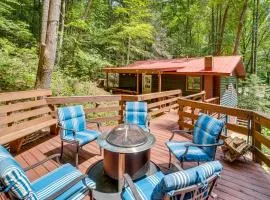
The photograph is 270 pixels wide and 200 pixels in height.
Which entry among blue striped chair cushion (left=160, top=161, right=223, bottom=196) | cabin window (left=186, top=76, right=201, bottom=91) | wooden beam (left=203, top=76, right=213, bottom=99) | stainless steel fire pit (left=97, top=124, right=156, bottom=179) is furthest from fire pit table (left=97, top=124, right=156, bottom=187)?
cabin window (left=186, top=76, right=201, bottom=91)

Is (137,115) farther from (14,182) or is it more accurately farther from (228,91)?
(228,91)

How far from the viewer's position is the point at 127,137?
10.1ft

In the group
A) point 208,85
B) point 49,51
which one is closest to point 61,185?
point 49,51

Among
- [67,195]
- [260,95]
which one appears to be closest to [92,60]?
[260,95]

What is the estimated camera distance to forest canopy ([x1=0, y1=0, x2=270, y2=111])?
11.1 m

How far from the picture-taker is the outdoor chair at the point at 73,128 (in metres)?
3.85

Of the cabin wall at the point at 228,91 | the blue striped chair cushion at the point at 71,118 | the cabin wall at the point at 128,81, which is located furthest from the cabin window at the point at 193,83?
the blue striped chair cushion at the point at 71,118

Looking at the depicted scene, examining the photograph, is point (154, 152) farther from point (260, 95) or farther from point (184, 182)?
point (260, 95)

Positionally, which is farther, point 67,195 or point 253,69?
point 253,69

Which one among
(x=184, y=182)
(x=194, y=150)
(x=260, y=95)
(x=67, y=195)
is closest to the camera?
(x=184, y=182)

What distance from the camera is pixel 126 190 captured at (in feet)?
7.90

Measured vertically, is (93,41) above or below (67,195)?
above

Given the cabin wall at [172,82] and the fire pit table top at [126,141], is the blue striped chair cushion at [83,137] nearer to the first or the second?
the fire pit table top at [126,141]

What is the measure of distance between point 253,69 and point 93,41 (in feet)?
43.8
